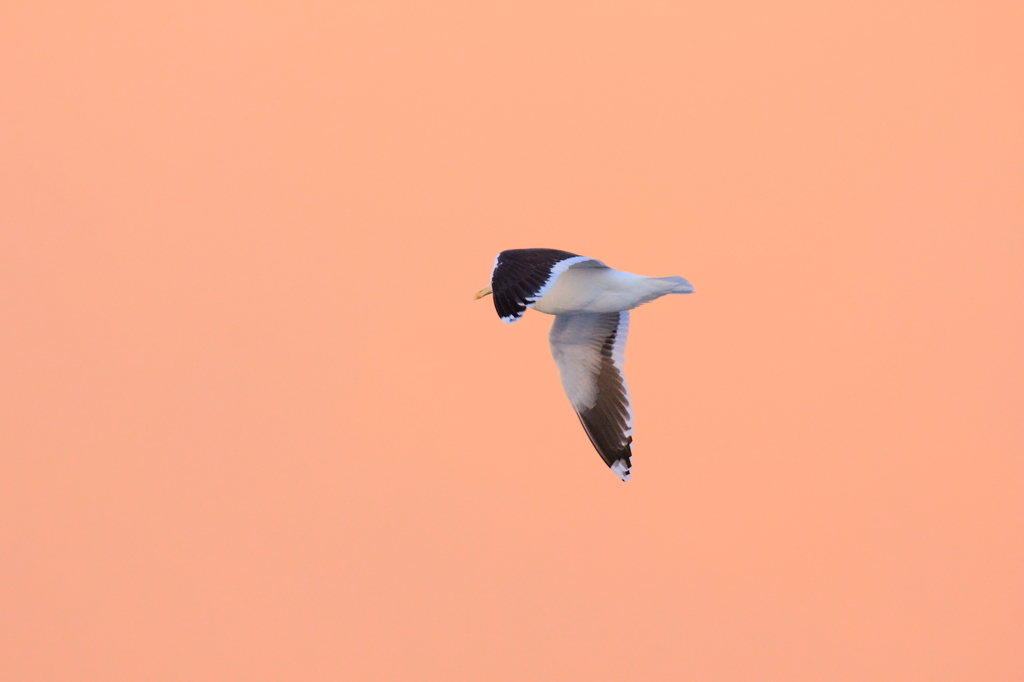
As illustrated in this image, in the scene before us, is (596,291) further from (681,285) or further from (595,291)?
(681,285)

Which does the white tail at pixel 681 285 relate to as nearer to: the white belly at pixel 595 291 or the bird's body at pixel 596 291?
the bird's body at pixel 596 291

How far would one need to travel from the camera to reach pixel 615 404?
14.5m

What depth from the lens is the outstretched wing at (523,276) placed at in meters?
10.3

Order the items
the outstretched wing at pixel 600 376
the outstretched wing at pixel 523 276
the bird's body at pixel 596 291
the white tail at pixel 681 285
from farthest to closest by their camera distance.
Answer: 1. the outstretched wing at pixel 600 376
2. the bird's body at pixel 596 291
3. the white tail at pixel 681 285
4. the outstretched wing at pixel 523 276

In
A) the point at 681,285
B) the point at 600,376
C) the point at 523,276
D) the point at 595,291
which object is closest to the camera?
the point at 523,276

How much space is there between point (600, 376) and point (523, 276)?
4.27m

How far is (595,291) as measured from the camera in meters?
12.9

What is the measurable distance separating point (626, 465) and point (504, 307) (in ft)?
16.2

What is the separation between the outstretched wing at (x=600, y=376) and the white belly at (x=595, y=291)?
4.63 feet

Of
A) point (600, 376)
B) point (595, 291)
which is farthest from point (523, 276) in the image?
point (600, 376)

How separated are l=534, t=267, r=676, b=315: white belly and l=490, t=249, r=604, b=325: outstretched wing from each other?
128cm

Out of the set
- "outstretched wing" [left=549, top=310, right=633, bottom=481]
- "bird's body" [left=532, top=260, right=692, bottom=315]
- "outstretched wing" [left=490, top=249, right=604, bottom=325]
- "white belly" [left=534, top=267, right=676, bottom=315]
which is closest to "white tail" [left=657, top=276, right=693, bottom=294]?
"bird's body" [left=532, top=260, right=692, bottom=315]

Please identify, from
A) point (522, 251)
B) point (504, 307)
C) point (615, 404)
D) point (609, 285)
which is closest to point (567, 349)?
point (615, 404)

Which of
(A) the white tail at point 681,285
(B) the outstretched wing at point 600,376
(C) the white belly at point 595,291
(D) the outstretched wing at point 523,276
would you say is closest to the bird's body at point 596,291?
(C) the white belly at point 595,291
